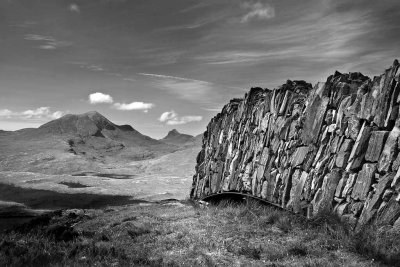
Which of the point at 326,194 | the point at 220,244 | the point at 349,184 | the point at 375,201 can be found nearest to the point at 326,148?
the point at 326,194

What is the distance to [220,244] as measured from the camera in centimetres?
1662

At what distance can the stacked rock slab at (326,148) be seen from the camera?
48.3 feet

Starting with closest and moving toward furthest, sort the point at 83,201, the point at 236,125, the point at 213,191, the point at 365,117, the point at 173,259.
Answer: the point at 173,259 → the point at 365,117 → the point at 236,125 → the point at 213,191 → the point at 83,201

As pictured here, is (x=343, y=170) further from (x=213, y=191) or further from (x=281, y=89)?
(x=213, y=191)

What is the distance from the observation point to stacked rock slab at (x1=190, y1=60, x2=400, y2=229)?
14707 millimetres

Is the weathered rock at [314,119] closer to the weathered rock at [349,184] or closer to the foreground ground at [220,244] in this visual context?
the weathered rock at [349,184]

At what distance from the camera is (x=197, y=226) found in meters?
20.8

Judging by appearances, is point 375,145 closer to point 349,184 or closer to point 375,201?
point 349,184

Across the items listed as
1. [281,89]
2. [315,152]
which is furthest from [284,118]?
[315,152]

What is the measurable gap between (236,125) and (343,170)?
14176 mm

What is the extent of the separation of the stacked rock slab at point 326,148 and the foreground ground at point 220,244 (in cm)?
120

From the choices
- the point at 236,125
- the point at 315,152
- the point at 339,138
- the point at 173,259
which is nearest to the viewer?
the point at 173,259

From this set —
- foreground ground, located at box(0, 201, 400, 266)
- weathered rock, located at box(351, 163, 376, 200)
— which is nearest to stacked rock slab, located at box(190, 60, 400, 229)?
weathered rock, located at box(351, 163, 376, 200)

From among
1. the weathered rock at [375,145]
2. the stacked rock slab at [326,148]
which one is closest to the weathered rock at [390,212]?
the stacked rock slab at [326,148]
